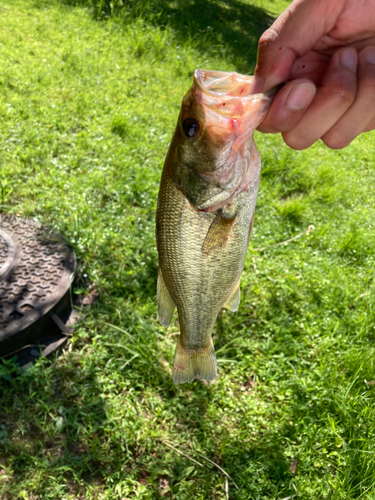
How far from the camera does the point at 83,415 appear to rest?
8.67ft

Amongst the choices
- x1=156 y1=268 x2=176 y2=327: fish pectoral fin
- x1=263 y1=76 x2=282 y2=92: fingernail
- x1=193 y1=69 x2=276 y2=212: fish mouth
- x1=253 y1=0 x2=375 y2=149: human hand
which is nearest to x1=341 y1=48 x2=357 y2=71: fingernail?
x1=253 y1=0 x2=375 y2=149: human hand

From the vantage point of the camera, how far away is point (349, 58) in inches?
68.0

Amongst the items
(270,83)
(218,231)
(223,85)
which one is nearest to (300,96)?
(270,83)

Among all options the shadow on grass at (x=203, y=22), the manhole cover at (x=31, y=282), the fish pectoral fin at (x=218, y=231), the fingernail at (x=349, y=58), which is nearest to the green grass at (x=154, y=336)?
the manhole cover at (x=31, y=282)

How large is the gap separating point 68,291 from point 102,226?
831 mm

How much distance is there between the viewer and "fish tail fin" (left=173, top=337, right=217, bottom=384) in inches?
81.5

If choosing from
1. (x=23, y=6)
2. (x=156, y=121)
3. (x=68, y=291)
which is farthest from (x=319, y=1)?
(x=23, y=6)

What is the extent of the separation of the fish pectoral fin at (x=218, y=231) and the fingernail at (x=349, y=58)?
83 cm

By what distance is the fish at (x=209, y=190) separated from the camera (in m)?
1.47

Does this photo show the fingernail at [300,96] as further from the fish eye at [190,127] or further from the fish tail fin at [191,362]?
the fish tail fin at [191,362]

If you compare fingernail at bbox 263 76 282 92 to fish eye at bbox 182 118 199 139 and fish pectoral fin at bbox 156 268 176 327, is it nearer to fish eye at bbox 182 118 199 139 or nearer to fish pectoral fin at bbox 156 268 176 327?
fish eye at bbox 182 118 199 139

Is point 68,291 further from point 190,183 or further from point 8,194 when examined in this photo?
point 190,183

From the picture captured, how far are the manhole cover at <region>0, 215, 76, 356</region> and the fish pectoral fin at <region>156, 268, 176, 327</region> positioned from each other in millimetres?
1271

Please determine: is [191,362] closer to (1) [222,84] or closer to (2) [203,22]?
(1) [222,84]
